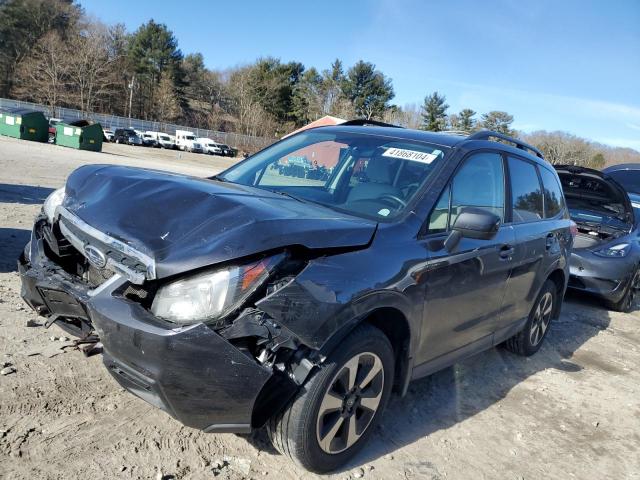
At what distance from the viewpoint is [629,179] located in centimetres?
1101

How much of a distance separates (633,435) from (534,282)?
52.3 inches

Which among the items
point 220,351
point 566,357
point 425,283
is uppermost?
point 425,283

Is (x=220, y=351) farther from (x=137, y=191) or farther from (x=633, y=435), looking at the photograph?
(x=633, y=435)

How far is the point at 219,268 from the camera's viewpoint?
7.43 ft

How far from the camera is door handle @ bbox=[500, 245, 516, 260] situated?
147 inches

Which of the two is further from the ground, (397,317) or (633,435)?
(397,317)

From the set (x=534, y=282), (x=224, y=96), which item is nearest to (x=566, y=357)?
(x=534, y=282)

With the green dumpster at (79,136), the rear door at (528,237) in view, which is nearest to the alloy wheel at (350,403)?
the rear door at (528,237)

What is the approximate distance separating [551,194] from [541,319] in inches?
47.1

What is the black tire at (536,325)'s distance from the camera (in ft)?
15.6

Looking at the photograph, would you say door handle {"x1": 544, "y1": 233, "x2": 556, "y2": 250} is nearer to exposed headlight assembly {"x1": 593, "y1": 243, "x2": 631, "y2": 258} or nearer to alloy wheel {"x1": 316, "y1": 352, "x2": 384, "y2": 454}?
alloy wheel {"x1": 316, "y1": 352, "x2": 384, "y2": 454}

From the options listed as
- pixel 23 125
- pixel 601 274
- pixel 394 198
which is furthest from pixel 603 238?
pixel 23 125

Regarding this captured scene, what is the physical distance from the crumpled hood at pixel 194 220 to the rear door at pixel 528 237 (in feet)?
5.87

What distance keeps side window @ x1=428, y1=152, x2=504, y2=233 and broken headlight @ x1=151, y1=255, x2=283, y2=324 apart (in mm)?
1279
